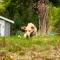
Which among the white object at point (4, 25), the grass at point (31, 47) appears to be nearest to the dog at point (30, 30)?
the grass at point (31, 47)

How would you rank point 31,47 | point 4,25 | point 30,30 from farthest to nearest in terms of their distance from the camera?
point 4,25, point 30,30, point 31,47

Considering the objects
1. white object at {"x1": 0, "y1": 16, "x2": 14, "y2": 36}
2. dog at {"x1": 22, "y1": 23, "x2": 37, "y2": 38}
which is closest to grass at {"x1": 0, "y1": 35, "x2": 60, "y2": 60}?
dog at {"x1": 22, "y1": 23, "x2": 37, "y2": 38}

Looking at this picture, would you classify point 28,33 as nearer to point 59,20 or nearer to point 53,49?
point 53,49

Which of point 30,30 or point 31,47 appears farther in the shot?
point 30,30

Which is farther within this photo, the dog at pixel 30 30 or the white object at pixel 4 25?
the white object at pixel 4 25

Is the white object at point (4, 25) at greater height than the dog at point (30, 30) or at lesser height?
lesser

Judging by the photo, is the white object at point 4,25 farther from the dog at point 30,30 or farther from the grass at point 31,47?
the grass at point 31,47

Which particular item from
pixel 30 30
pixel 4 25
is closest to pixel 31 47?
pixel 30 30

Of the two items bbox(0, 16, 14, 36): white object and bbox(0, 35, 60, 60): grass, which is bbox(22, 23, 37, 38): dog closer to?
bbox(0, 35, 60, 60): grass

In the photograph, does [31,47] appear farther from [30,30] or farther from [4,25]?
[4,25]

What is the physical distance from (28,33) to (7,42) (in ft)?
3.80

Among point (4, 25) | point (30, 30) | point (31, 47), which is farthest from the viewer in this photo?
point (4, 25)

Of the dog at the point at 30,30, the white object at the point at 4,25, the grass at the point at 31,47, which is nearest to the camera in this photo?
the grass at the point at 31,47

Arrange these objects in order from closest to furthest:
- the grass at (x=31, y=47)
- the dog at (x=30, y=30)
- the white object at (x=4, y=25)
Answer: the grass at (x=31, y=47) → the dog at (x=30, y=30) → the white object at (x=4, y=25)
